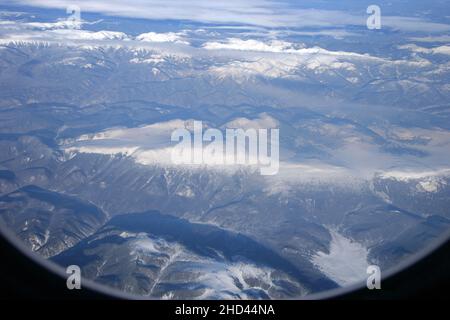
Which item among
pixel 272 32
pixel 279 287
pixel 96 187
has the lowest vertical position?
pixel 96 187

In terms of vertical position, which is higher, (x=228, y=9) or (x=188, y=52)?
(x=228, y=9)

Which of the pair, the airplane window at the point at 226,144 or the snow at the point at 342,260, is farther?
the airplane window at the point at 226,144

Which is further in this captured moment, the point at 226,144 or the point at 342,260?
the point at 226,144

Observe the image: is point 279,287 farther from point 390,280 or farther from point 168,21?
point 168,21

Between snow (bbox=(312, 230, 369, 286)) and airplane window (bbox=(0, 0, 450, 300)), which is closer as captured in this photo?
snow (bbox=(312, 230, 369, 286))

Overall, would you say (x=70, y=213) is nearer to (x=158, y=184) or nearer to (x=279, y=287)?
(x=158, y=184)

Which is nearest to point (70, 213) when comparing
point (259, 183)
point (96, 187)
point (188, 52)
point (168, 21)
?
point (96, 187)

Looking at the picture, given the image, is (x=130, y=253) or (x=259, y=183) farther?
(x=259, y=183)

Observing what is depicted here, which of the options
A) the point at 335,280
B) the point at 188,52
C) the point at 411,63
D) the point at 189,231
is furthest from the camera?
the point at 188,52
